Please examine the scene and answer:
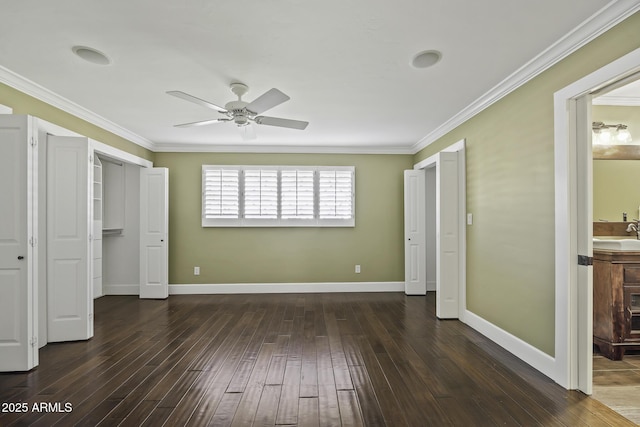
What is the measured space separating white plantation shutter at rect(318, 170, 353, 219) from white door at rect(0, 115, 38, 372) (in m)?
3.89

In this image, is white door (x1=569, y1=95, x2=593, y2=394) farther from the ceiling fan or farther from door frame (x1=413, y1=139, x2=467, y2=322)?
the ceiling fan

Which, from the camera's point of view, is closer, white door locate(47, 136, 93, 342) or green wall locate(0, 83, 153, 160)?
green wall locate(0, 83, 153, 160)

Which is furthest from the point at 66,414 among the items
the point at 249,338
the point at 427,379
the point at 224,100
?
the point at 224,100

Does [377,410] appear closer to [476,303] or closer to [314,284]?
[476,303]

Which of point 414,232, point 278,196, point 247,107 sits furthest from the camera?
point 278,196

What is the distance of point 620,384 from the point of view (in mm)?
2455

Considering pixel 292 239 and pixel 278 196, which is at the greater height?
pixel 278 196

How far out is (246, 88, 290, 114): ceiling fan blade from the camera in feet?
8.46

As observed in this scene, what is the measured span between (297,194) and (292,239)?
80 centimetres

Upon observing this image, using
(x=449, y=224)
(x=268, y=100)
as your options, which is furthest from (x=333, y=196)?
(x=268, y=100)

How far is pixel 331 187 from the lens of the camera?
225 inches

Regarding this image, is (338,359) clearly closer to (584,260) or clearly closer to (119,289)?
(584,260)

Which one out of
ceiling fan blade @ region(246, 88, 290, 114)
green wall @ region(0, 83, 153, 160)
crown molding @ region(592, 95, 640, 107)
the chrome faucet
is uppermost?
crown molding @ region(592, 95, 640, 107)

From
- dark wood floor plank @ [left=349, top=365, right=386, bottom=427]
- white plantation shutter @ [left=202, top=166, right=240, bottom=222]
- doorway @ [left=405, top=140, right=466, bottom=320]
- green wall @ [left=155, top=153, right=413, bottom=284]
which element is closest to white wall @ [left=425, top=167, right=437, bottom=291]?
green wall @ [left=155, top=153, right=413, bottom=284]
